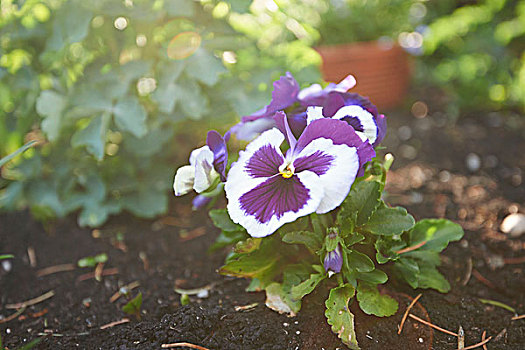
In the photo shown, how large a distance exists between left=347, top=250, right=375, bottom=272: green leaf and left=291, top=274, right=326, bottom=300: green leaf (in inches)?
3.0

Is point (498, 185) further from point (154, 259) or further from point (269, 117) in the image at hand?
point (154, 259)

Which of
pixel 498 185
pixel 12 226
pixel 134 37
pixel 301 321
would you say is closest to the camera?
pixel 301 321

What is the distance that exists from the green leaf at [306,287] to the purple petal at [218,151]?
1.03 ft

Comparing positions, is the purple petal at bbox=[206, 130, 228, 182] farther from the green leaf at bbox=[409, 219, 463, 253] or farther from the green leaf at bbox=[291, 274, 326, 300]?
the green leaf at bbox=[409, 219, 463, 253]

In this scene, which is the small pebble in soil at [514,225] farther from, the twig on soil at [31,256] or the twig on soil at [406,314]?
the twig on soil at [31,256]

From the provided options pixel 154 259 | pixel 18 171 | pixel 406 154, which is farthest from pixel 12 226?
pixel 406 154

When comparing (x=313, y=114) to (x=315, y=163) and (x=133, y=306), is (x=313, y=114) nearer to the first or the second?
(x=315, y=163)

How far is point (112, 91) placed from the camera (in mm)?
1814

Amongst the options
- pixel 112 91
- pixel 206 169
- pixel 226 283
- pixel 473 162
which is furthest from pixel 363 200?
Answer: pixel 473 162

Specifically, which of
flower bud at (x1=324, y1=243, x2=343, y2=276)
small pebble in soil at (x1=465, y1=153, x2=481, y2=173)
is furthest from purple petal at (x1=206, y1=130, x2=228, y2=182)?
small pebble in soil at (x1=465, y1=153, x2=481, y2=173)

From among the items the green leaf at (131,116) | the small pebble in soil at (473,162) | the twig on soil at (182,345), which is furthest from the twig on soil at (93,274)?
the small pebble in soil at (473,162)

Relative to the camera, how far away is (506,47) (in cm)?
330

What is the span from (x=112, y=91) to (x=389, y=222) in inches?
44.8

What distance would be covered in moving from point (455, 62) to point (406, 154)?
1060 millimetres
